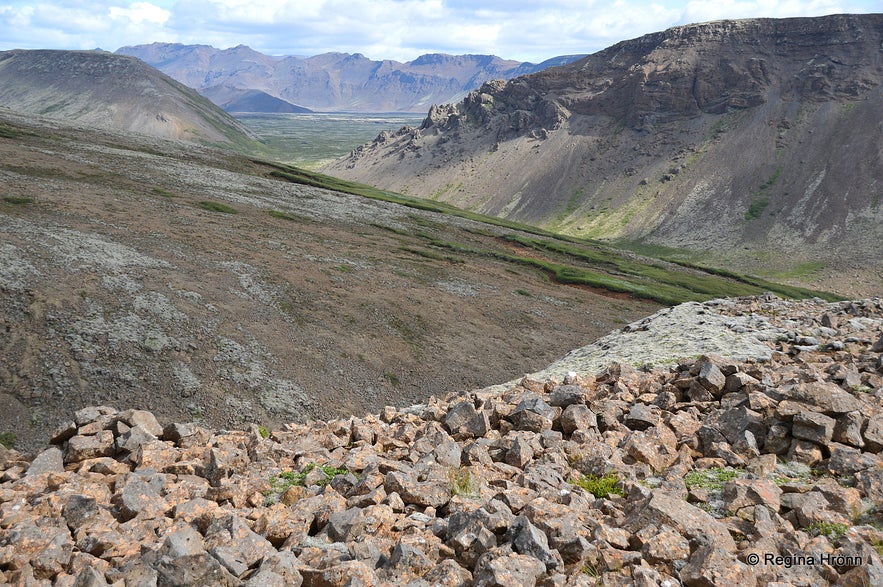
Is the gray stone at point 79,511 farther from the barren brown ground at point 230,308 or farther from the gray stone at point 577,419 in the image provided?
the barren brown ground at point 230,308

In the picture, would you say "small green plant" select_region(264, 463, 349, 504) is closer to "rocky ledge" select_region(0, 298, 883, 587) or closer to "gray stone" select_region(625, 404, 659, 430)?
"rocky ledge" select_region(0, 298, 883, 587)

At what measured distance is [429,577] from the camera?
9.76m

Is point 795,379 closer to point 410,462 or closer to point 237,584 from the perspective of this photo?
point 410,462

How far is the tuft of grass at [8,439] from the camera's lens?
94.7 feet

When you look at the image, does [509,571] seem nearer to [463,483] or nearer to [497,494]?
[497,494]

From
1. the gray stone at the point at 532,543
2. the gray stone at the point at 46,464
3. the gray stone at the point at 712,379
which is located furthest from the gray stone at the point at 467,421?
the gray stone at the point at 46,464

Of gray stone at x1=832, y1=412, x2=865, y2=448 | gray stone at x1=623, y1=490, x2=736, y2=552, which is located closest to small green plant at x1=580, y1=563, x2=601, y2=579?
gray stone at x1=623, y1=490, x2=736, y2=552

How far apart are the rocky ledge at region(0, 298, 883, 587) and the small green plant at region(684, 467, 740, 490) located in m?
0.05

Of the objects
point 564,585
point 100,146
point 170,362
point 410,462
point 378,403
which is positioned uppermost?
point 100,146

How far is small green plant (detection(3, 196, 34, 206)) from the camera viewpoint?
207ft

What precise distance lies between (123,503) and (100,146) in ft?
420

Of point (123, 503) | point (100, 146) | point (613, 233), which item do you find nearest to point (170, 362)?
point (123, 503)

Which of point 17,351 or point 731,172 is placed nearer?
point 17,351

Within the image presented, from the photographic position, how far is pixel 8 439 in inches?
1152
